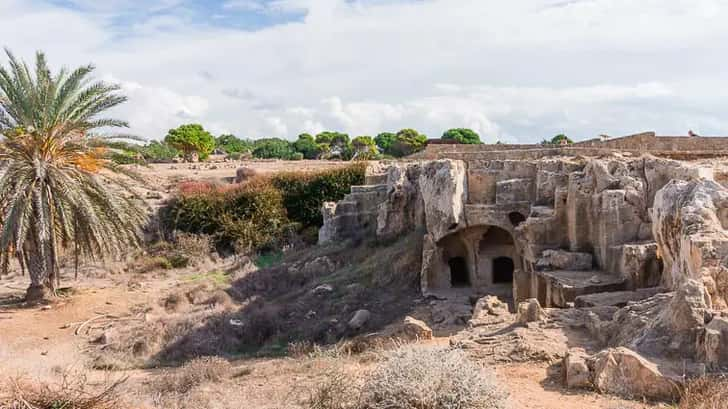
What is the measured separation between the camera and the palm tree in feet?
48.5

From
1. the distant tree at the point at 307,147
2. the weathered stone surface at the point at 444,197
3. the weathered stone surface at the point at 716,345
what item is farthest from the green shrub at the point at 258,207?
the distant tree at the point at 307,147

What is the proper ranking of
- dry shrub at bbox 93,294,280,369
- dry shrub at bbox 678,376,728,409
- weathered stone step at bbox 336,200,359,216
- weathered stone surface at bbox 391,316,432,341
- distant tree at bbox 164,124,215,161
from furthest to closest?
distant tree at bbox 164,124,215,161 < weathered stone step at bbox 336,200,359,216 < dry shrub at bbox 93,294,280,369 < weathered stone surface at bbox 391,316,432,341 < dry shrub at bbox 678,376,728,409

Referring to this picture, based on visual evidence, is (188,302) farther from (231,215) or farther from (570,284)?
(570,284)

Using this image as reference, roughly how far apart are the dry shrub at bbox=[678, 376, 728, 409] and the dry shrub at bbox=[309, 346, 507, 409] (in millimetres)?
1696

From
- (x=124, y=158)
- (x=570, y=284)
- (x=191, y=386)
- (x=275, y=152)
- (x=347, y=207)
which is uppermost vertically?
(x=275, y=152)

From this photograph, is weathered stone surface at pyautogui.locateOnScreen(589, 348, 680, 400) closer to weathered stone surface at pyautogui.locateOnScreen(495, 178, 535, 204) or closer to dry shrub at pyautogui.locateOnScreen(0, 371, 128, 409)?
dry shrub at pyautogui.locateOnScreen(0, 371, 128, 409)

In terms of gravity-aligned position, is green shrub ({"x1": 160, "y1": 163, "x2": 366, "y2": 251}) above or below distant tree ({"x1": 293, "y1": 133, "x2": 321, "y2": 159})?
below

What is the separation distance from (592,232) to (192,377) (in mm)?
8643

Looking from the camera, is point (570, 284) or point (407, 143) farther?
point (407, 143)

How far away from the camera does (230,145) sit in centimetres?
7562

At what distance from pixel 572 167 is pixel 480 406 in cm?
1063

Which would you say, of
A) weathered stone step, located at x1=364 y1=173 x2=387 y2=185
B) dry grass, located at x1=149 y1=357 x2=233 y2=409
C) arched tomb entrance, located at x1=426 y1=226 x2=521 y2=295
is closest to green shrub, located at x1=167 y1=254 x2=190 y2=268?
weathered stone step, located at x1=364 y1=173 x2=387 y2=185

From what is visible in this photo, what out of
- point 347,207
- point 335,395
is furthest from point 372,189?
point 335,395

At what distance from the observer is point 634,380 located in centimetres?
698
